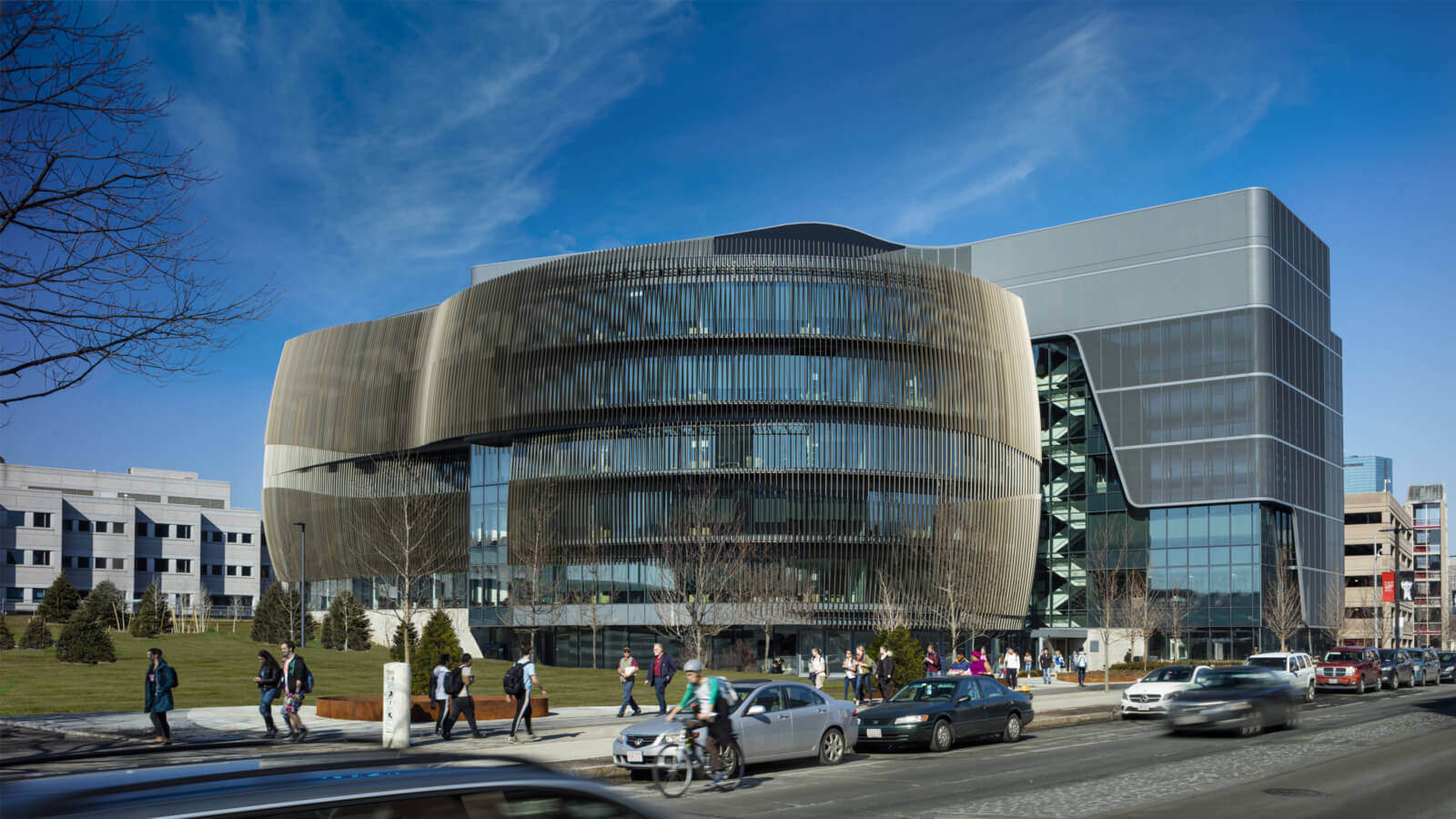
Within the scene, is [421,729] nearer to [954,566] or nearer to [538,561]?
[538,561]

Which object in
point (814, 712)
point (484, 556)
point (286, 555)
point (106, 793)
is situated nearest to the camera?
point (106, 793)

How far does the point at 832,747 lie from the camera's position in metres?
20.5

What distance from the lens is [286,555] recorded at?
89188 millimetres

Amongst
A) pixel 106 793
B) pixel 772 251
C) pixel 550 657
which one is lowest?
pixel 550 657

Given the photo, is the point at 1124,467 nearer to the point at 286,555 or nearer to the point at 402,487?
the point at 402,487

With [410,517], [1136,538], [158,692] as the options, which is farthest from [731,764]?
[1136,538]

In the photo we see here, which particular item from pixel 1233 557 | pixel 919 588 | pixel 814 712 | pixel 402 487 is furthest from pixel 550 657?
pixel 814 712

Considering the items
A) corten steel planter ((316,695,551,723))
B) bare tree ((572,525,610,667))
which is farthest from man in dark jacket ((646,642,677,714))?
bare tree ((572,525,610,667))

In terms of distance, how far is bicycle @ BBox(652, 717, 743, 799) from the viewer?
54.2ft

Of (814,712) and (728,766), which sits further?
(814,712)

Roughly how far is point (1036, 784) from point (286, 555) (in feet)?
268

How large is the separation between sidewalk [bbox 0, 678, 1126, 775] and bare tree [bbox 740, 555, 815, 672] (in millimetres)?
25553

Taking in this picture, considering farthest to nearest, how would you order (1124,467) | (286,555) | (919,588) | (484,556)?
(286,555)
(1124,467)
(484,556)
(919,588)

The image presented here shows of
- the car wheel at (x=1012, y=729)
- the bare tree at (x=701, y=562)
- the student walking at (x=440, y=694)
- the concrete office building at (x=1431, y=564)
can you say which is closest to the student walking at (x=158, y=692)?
the student walking at (x=440, y=694)
